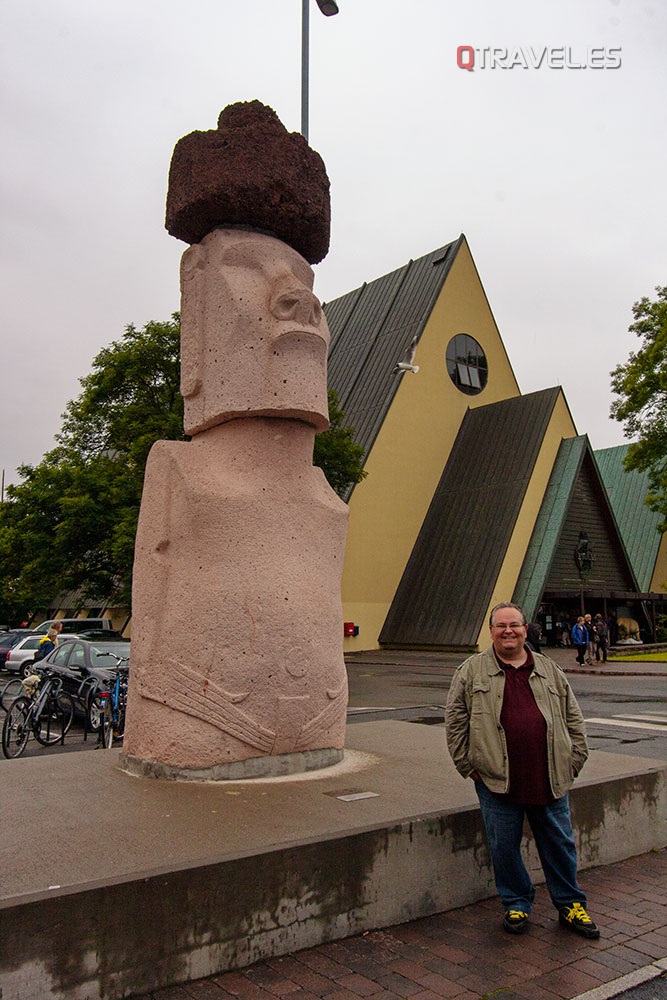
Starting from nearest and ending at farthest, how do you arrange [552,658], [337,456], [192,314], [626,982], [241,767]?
[626,982] → [241,767] → [192,314] → [337,456] → [552,658]

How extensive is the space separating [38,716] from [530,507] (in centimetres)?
2310

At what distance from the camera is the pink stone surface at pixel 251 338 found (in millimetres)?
6176

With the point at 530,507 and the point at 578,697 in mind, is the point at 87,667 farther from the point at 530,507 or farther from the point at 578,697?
the point at 530,507

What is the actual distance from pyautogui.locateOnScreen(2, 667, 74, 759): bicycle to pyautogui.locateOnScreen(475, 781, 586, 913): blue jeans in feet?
→ 24.6

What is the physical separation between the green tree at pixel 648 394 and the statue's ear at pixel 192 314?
990 inches

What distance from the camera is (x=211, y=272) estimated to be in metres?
6.48

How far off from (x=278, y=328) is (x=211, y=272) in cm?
77

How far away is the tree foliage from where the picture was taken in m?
22.2

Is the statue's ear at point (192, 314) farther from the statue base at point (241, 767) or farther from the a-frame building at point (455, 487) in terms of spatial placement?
the a-frame building at point (455, 487)

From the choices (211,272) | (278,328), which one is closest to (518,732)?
(278,328)

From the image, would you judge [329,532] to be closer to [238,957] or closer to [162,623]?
[162,623]

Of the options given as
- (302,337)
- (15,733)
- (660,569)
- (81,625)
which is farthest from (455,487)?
(302,337)

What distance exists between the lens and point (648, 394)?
95.9 ft

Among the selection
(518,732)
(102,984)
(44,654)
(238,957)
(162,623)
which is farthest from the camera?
(44,654)
